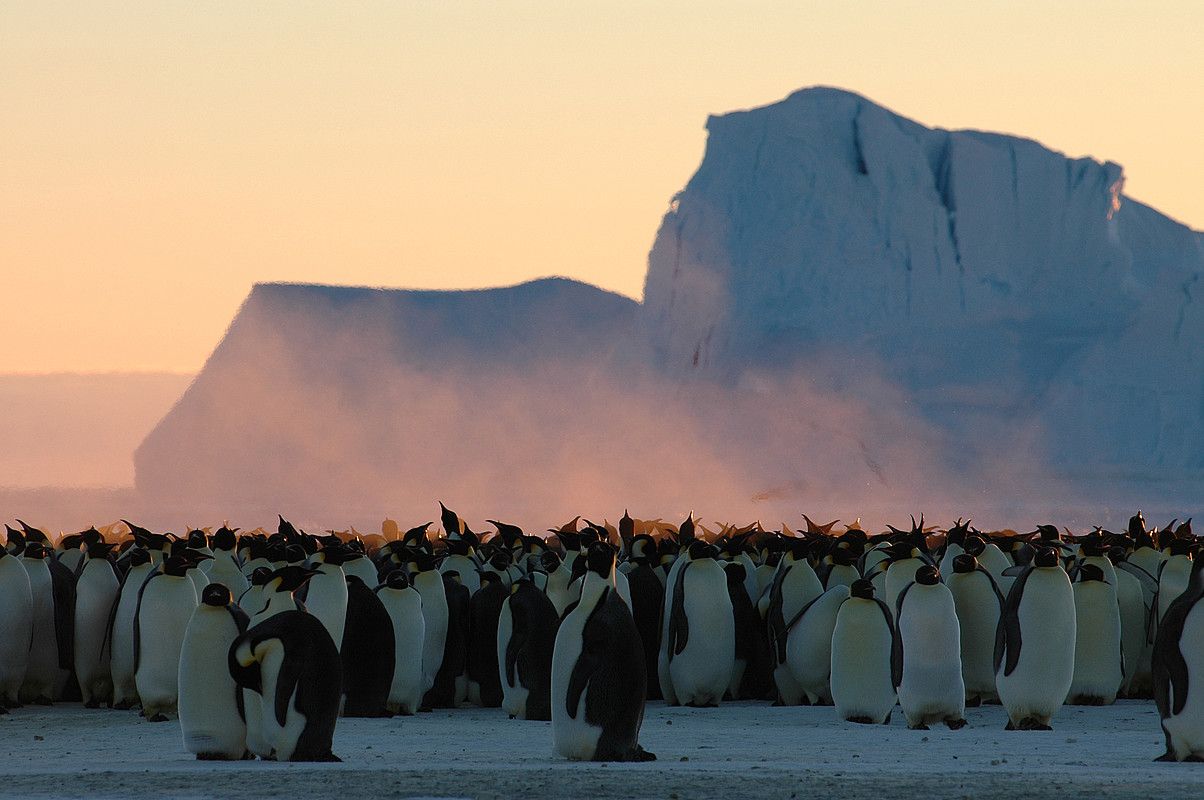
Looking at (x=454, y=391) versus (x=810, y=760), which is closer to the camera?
(x=810, y=760)

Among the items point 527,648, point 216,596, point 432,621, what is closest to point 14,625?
point 432,621

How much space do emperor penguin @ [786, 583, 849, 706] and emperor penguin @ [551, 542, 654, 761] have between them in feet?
8.41

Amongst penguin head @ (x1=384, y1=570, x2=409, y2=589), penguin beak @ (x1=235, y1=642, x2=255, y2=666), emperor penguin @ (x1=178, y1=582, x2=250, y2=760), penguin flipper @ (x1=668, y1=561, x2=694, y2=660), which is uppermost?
penguin head @ (x1=384, y1=570, x2=409, y2=589)

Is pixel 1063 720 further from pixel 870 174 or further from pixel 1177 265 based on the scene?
pixel 1177 265

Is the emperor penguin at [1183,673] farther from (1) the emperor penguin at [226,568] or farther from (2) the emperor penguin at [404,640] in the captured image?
(1) the emperor penguin at [226,568]

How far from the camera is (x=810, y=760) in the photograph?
17.9 ft

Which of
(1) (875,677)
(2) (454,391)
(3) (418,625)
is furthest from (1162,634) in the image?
(2) (454,391)

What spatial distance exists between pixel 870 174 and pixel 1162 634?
20016 mm

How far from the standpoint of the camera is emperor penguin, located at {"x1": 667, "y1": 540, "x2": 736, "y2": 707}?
7.81 m

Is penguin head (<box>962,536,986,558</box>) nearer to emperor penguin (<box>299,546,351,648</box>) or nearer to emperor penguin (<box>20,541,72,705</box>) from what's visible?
emperor penguin (<box>299,546,351,648</box>)

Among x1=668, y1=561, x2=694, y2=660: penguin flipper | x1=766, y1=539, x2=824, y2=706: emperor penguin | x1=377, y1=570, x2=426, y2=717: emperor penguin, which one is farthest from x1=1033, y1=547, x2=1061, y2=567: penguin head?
x1=377, y1=570, x2=426, y2=717: emperor penguin

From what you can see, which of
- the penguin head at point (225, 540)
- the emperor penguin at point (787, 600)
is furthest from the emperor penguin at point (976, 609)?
the penguin head at point (225, 540)

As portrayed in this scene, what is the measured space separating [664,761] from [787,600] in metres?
2.94

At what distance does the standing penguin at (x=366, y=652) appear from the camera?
7.11 metres
